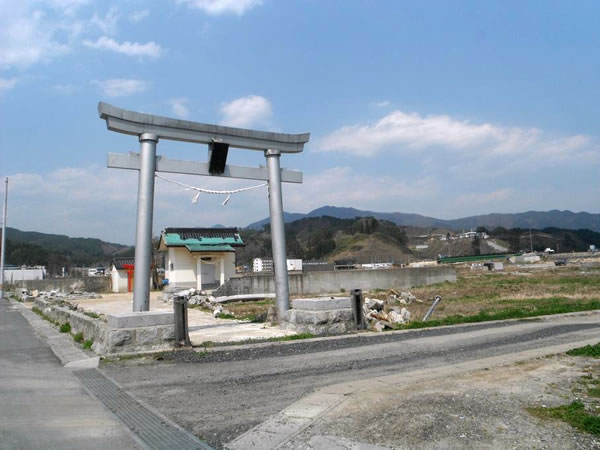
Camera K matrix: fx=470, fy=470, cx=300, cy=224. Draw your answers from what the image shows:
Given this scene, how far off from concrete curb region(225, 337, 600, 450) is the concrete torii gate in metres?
5.94

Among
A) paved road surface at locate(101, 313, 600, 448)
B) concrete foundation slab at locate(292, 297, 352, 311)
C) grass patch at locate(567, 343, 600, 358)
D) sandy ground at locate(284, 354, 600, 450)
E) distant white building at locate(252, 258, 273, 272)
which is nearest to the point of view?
sandy ground at locate(284, 354, 600, 450)

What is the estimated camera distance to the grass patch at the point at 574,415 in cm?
429

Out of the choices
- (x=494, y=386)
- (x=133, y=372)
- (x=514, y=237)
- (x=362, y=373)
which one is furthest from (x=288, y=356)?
(x=514, y=237)

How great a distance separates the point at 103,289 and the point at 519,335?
36.1 meters

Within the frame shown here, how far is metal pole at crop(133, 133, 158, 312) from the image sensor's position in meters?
10.3

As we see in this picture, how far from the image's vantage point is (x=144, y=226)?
34.3 feet

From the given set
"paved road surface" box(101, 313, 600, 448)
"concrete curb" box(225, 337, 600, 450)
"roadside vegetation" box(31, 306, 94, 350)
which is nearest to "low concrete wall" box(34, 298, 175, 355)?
"roadside vegetation" box(31, 306, 94, 350)

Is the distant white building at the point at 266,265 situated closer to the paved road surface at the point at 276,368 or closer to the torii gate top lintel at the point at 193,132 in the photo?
the torii gate top lintel at the point at 193,132

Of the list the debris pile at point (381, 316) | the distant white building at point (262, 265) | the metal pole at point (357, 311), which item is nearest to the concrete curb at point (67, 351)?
the metal pole at point (357, 311)

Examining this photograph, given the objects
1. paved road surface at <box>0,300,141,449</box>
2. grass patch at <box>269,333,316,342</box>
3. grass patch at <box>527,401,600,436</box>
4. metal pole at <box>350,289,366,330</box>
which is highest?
metal pole at <box>350,289,366,330</box>

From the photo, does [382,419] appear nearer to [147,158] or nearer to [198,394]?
[198,394]

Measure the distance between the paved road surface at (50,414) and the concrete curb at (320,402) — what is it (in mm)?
1090

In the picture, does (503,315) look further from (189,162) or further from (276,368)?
(189,162)

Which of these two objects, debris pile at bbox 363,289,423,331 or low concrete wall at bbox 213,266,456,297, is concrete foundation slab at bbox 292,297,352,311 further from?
low concrete wall at bbox 213,266,456,297
